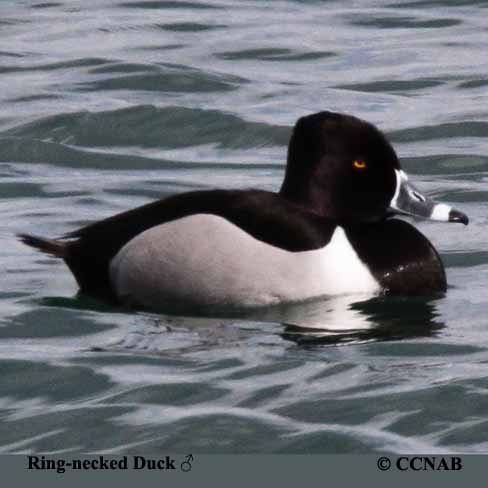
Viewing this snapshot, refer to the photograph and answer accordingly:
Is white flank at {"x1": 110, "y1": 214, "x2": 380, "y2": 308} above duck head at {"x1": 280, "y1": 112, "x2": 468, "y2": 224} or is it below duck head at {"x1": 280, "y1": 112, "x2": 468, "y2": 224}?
below

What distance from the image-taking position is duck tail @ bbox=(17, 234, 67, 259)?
10250 mm

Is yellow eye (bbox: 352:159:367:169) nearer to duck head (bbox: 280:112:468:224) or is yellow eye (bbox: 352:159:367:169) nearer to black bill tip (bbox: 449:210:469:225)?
duck head (bbox: 280:112:468:224)

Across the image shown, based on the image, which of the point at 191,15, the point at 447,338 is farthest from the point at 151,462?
the point at 191,15

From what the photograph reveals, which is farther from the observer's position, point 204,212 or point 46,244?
point 46,244

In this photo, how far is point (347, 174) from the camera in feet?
33.0

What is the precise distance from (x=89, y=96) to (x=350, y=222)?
544cm

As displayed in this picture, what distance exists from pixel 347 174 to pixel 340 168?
0.05 metres

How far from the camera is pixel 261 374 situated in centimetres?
863

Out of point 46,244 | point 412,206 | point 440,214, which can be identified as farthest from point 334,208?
point 46,244

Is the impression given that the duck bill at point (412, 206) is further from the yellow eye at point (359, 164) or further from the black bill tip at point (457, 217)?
the yellow eye at point (359, 164)

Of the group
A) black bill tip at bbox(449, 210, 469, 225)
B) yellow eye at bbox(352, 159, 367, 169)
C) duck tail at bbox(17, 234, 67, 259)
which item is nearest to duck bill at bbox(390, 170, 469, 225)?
black bill tip at bbox(449, 210, 469, 225)

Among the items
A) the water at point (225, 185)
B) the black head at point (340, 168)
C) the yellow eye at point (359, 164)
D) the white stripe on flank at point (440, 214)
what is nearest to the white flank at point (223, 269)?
the water at point (225, 185)

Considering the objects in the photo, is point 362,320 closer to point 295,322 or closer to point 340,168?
point 295,322

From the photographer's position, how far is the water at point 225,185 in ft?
26.4
